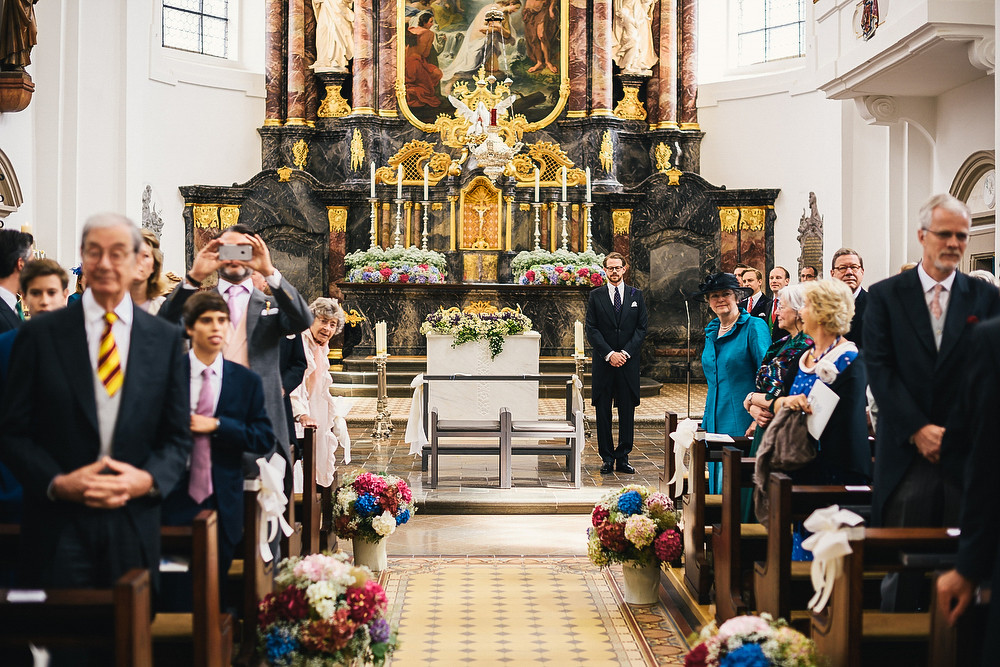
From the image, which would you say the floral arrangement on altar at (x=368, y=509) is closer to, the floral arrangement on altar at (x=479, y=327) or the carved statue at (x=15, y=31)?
the floral arrangement on altar at (x=479, y=327)

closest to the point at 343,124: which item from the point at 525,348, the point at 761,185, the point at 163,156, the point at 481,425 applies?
the point at 163,156

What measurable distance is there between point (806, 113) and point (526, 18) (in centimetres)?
542

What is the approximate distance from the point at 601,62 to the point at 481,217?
12.2ft

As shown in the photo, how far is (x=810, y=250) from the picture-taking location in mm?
16703

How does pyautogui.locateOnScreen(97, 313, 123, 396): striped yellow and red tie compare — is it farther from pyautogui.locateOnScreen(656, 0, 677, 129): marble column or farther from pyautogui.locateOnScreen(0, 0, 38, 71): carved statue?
pyautogui.locateOnScreen(656, 0, 677, 129): marble column

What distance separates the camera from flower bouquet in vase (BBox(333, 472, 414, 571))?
5.95m

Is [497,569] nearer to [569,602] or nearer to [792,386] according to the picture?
[569,602]

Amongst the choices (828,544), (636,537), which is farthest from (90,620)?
(636,537)

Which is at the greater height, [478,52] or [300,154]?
[478,52]

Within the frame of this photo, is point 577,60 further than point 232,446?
Yes

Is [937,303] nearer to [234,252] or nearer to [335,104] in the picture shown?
[234,252]

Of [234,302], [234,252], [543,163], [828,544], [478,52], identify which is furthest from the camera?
[478,52]

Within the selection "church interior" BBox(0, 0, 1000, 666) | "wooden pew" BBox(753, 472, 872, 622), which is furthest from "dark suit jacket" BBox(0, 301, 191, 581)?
"church interior" BBox(0, 0, 1000, 666)

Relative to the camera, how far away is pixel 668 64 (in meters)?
18.4
